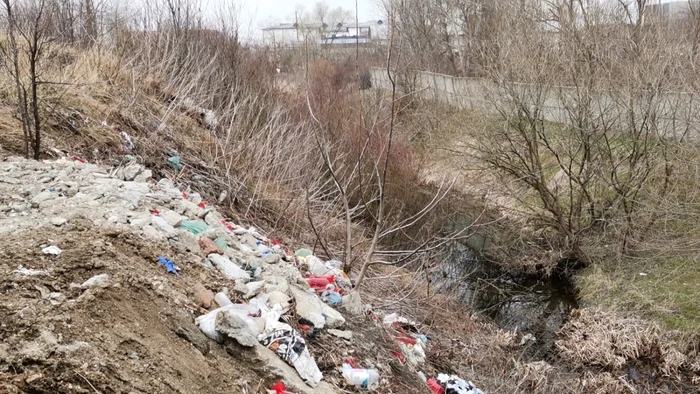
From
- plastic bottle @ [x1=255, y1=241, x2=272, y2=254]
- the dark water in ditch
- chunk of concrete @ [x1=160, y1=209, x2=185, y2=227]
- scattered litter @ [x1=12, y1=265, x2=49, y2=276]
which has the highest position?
scattered litter @ [x1=12, y1=265, x2=49, y2=276]

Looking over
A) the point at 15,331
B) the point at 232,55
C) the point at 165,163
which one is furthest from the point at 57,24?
the point at 15,331

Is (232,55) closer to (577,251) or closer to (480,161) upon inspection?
(480,161)

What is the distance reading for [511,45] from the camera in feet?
33.7

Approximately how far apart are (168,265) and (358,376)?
4.44 ft

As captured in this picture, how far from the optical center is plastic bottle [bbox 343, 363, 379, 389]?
130 inches

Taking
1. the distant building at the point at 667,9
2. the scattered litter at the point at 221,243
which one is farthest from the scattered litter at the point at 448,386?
the distant building at the point at 667,9

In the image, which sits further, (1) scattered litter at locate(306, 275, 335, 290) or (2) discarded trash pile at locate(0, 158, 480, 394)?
(1) scattered litter at locate(306, 275, 335, 290)

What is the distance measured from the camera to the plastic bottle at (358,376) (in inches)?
130

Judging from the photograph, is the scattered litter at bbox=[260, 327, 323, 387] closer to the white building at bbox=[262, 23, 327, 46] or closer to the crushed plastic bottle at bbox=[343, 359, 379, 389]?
the crushed plastic bottle at bbox=[343, 359, 379, 389]

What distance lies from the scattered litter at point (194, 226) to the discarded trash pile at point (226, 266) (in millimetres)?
11

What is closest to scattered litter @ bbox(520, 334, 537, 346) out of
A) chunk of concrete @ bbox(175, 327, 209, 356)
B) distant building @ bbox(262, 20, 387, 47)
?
distant building @ bbox(262, 20, 387, 47)

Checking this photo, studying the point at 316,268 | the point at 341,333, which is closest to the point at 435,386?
the point at 341,333

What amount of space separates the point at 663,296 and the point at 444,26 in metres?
15.4

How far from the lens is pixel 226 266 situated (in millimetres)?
3879
